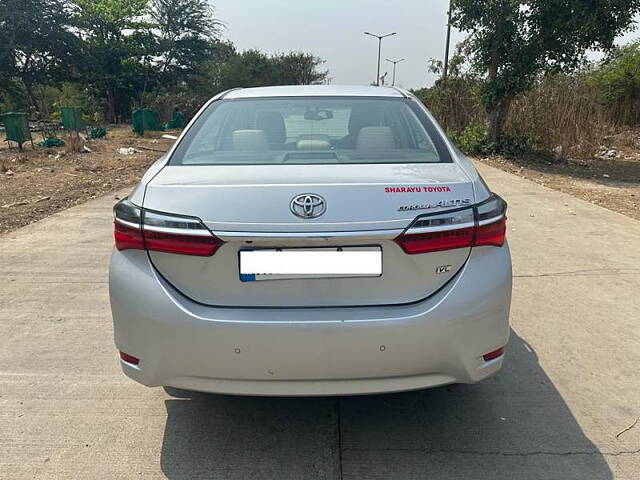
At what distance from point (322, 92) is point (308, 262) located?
5.03 feet

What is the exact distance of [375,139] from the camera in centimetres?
266

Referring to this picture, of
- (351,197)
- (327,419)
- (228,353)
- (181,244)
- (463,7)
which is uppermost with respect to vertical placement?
(463,7)

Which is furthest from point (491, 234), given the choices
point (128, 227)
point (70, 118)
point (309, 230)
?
point (70, 118)

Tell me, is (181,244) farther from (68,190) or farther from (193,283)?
(68,190)

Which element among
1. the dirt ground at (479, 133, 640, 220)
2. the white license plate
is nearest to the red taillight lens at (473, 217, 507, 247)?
the white license plate

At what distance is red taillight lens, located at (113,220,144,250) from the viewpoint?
6.66 feet

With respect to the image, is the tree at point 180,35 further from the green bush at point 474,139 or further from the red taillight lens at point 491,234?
the red taillight lens at point 491,234

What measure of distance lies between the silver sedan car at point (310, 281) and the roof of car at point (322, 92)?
1106mm

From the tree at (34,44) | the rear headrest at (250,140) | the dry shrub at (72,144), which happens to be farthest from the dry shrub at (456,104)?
the tree at (34,44)

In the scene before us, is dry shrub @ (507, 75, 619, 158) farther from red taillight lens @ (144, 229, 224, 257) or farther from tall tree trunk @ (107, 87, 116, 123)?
tall tree trunk @ (107, 87, 116, 123)

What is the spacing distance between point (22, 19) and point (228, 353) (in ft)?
99.5

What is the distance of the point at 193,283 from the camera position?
2000mm

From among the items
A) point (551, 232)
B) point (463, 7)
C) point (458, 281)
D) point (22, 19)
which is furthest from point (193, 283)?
point (22, 19)

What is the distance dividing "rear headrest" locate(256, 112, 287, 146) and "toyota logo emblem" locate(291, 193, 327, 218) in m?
0.84
